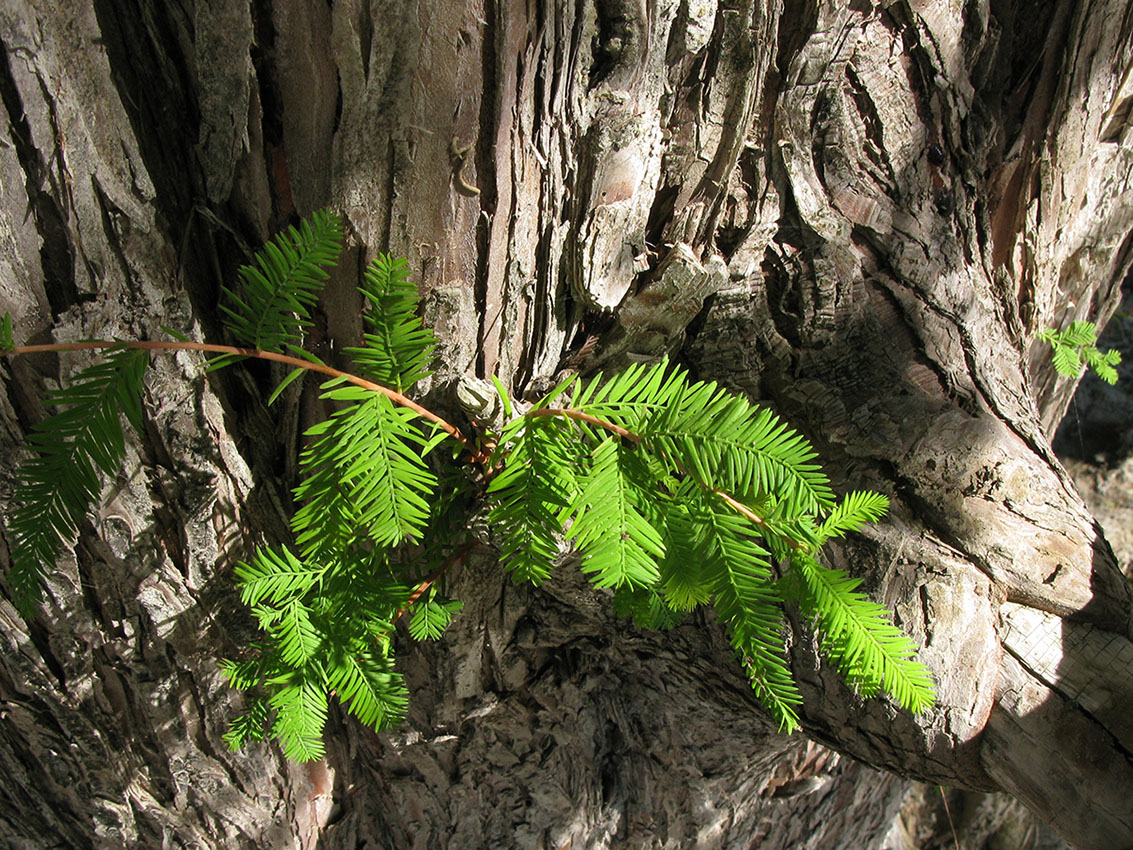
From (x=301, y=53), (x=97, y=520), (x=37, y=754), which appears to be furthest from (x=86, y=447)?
(x=37, y=754)

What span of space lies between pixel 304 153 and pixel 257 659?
91cm

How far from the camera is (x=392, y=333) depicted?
A: 40.7 inches

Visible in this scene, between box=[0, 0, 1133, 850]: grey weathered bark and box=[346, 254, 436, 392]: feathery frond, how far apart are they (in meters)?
0.21

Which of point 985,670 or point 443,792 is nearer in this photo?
point 985,670

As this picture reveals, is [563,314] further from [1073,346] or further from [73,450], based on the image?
[1073,346]

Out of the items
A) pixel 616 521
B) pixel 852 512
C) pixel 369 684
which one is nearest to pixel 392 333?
pixel 616 521

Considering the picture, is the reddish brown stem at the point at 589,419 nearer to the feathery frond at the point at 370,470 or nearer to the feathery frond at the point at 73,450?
the feathery frond at the point at 370,470

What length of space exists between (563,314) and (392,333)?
46cm

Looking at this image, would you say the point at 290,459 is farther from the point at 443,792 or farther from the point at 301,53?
the point at 443,792

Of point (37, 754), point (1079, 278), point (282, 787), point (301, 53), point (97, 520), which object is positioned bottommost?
point (282, 787)

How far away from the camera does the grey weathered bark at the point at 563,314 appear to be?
1147 millimetres

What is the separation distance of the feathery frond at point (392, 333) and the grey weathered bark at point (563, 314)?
0.69 ft

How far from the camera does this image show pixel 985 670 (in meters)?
1.22

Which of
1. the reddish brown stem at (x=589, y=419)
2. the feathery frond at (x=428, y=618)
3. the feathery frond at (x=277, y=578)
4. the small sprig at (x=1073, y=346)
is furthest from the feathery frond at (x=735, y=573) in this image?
the small sprig at (x=1073, y=346)
